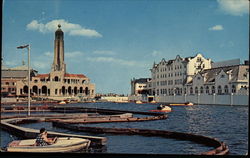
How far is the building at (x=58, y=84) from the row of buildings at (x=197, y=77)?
3408cm

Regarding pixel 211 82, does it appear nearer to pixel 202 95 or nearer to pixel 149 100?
pixel 202 95

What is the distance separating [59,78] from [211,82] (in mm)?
83833

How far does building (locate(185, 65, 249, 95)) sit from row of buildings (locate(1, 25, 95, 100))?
220 ft

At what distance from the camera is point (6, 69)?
6806 inches

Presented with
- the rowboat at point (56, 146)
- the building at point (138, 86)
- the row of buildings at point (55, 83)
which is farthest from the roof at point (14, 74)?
the rowboat at point (56, 146)

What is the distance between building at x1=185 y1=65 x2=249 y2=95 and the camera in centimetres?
9012

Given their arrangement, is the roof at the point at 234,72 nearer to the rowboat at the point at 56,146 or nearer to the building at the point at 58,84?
the building at the point at 58,84

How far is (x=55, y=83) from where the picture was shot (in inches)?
6245

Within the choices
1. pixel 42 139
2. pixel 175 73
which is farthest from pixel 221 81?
pixel 42 139

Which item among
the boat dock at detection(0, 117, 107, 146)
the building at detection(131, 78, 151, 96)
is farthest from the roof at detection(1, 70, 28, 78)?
the boat dock at detection(0, 117, 107, 146)

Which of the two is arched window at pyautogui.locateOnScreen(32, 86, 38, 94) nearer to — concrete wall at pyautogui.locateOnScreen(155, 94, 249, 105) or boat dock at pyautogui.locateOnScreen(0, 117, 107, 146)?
concrete wall at pyautogui.locateOnScreen(155, 94, 249, 105)

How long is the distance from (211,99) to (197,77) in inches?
574

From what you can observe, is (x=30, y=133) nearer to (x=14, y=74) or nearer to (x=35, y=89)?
(x=35, y=89)

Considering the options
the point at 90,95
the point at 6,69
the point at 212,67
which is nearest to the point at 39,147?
the point at 212,67
